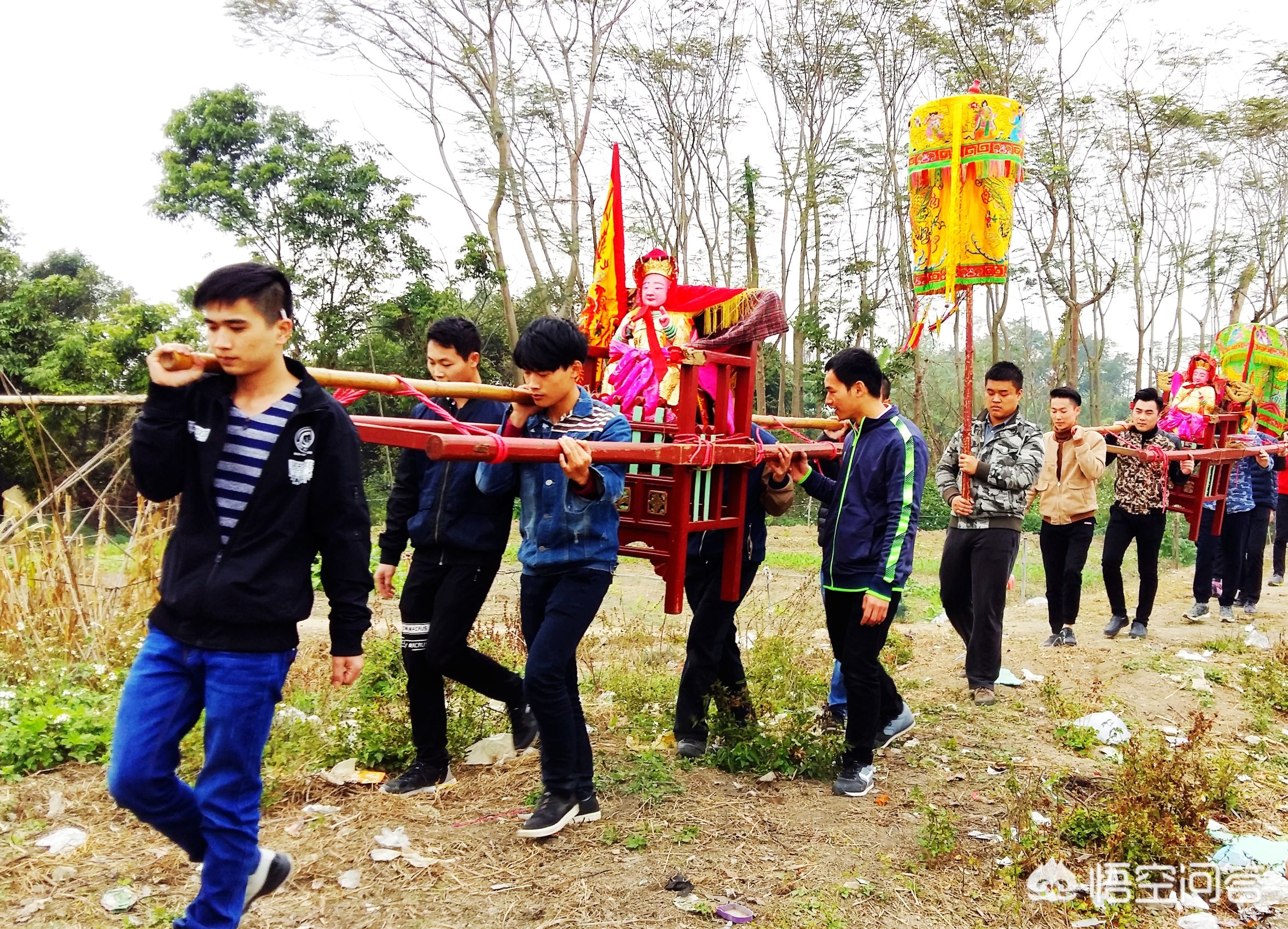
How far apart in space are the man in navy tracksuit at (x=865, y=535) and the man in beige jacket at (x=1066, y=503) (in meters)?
3.24

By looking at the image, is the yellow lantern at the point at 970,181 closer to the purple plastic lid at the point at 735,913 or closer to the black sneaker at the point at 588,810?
the black sneaker at the point at 588,810

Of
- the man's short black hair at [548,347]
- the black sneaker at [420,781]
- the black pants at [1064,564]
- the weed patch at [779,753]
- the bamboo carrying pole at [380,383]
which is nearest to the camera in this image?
the bamboo carrying pole at [380,383]

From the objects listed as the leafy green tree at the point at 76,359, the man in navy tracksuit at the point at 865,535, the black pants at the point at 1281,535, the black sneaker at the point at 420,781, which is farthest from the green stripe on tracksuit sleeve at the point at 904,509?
the leafy green tree at the point at 76,359

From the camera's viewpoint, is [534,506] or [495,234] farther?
[495,234]

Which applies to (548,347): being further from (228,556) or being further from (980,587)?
(980,587)

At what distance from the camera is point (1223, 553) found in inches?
359

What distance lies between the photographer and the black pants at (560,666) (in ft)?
11.7

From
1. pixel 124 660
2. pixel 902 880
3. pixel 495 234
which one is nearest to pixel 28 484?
pixel 495 234

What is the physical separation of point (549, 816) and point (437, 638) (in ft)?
2.75

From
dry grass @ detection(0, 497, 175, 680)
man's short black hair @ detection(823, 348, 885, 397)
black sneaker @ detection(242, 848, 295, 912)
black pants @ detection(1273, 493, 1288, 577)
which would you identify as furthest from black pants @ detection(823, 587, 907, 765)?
black pants @ detection(1273, 493, 1288, 577)

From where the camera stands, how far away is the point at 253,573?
254 centimetres

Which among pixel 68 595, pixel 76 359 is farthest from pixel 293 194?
pixel 68 595

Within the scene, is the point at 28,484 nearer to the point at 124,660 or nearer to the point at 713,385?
the point at 124,660

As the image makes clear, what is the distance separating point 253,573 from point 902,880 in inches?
95.8
